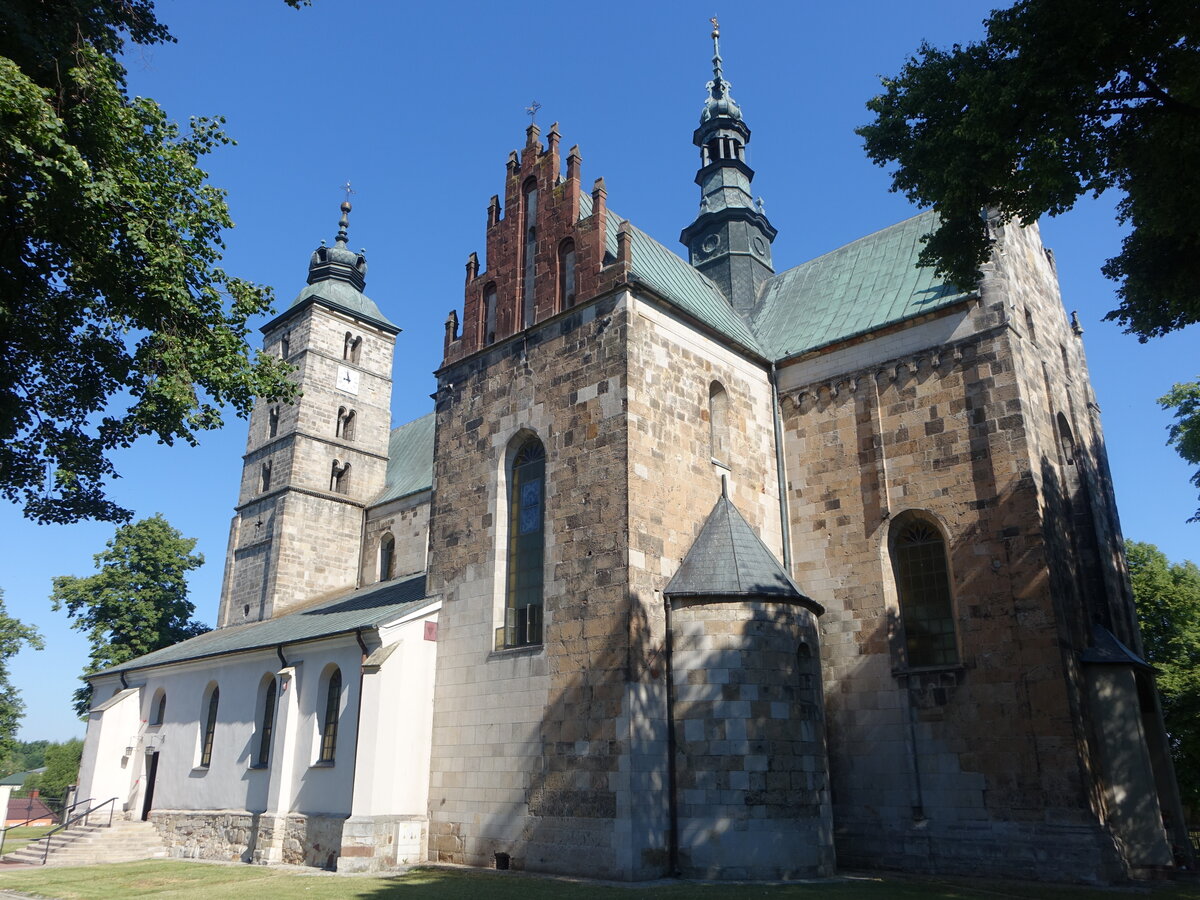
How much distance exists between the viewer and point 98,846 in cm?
2370

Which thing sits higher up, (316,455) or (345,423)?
(345,423)

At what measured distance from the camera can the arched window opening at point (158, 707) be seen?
27.9 meters

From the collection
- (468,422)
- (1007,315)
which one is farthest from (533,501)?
(1007,315)

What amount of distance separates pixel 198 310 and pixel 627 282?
8.54 meters

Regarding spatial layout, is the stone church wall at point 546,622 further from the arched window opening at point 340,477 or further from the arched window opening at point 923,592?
the arched window opening at point 340,477

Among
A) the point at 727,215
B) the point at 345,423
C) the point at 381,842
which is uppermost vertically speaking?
the point at 727,215

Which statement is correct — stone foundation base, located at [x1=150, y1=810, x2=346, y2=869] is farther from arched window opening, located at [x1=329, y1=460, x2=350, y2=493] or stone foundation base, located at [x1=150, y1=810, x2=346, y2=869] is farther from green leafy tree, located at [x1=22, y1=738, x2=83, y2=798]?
green leafy tree, located at [x1=22, y1=738, x2=83, y2=798]

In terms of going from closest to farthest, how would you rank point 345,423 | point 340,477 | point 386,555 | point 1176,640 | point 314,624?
point 314,624
point 1176,640
point 386,555
point 340,477
point 345,423

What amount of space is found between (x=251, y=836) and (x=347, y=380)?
20888 millimetres

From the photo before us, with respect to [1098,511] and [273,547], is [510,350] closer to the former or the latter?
[1098,511]

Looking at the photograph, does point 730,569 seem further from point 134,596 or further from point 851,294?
point 134,596

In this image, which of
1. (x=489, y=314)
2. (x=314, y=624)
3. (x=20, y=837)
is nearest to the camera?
(x=489, y=314)

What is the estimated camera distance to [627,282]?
18.9m

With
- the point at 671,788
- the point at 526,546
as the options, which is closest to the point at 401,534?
the point at 526,546
